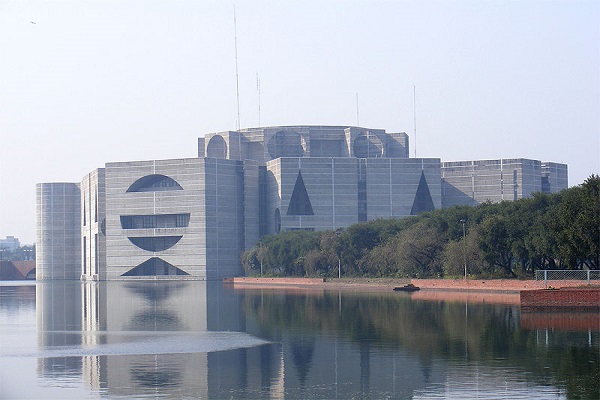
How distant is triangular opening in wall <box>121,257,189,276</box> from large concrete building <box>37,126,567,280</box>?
0.54 ft

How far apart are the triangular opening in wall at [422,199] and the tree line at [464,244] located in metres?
33.7

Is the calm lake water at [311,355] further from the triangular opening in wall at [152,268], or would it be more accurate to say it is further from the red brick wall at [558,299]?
the triangular opening in wall at [152,268]

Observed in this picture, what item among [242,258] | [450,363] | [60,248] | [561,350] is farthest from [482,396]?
[60,248]

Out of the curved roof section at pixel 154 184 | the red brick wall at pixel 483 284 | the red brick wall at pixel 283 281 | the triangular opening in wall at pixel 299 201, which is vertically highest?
the curved roof section at pixel 154 184

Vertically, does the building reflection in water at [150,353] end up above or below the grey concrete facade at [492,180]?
below

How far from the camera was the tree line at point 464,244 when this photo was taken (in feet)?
214

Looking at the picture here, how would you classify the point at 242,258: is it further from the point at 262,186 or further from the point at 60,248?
the point at 60,248

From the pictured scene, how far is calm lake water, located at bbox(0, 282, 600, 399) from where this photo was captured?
2781 centimetres

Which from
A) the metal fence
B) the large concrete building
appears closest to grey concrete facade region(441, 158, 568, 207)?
the large concrete building

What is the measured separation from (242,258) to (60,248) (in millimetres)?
57810

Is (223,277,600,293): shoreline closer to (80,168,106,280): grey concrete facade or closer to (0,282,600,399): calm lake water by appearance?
(0,282,600,399): calm lake water

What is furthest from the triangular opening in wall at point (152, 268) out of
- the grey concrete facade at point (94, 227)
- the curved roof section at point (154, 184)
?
the curved roof section at point (154, 184)

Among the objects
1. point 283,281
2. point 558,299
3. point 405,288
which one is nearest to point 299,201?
point 283,281

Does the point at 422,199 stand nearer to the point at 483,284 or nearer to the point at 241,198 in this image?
the point at 241,198
